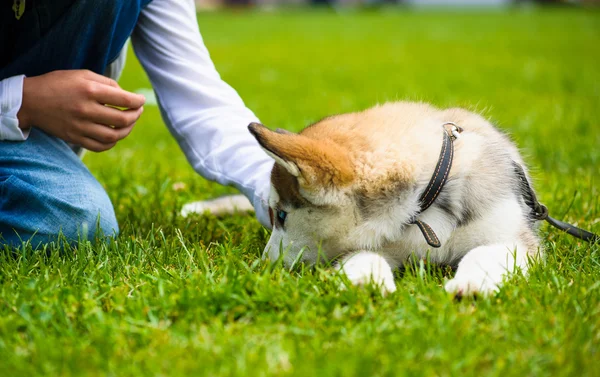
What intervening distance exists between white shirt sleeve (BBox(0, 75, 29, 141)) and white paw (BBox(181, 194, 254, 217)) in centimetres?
97

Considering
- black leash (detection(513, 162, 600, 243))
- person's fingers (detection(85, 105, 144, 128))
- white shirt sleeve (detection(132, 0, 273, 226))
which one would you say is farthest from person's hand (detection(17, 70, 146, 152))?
black leash (detection(513, 162, 600, 243))

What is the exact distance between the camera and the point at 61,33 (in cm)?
268

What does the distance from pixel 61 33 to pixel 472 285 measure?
6.22 feet

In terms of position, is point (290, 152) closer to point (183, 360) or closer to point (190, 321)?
point (190, 321)

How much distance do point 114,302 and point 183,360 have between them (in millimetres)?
492

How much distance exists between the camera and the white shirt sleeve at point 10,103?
8.62ft

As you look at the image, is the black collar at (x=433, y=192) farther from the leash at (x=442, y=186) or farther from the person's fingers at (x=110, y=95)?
the person's fingers at (x=110, y=95)

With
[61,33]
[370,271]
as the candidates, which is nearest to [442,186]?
[370,271]

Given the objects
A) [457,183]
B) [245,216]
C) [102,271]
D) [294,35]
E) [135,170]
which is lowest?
[294,35]

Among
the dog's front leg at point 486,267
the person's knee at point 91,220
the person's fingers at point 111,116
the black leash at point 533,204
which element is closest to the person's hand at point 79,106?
the person's fingers at point 111,116

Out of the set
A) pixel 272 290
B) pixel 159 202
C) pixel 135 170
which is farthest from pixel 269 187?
pixel 135 170

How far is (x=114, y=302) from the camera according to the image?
209 cm

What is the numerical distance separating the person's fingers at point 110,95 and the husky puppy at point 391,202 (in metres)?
0.67

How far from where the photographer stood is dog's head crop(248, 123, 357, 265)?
2195 mm
